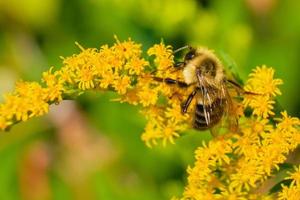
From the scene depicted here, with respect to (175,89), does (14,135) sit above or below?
above

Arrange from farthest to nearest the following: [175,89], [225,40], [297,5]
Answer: [297,5] → [225,40] → [175,89]

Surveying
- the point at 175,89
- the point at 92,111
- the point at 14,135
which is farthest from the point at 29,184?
the point at 175,89

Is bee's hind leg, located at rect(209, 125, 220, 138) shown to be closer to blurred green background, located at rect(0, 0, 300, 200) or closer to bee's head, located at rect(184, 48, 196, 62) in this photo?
bee's head, located at rect(184, 48, 196, 62)

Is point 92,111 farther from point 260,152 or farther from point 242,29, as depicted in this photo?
point 260,152

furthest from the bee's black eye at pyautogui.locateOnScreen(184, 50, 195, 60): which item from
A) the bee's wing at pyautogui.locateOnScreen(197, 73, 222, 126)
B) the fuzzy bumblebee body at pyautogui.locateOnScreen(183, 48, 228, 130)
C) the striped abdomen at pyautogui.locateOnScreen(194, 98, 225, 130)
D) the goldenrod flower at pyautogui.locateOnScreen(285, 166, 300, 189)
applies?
the goldenrod flower at pyautogui.locateOnScreen(285, 166, 300, 189)

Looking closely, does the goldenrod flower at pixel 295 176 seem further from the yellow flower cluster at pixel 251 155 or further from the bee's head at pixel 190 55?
the bee's head at pixel 190 55

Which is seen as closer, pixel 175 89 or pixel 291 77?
pixel 175 89
